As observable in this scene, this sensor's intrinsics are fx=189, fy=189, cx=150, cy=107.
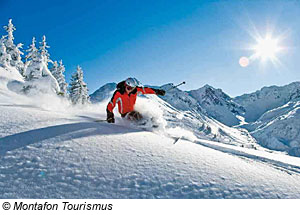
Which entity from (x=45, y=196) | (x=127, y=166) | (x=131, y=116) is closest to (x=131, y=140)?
(x=127, y=166)

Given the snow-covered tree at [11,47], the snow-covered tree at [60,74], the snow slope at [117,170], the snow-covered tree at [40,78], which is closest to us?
the snow slope at [117,170]

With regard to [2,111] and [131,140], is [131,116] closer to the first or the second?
[131,140]

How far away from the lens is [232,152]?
4.57 meters

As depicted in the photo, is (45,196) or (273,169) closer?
(45,196)

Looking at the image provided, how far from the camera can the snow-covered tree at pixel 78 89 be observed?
26.5 meters

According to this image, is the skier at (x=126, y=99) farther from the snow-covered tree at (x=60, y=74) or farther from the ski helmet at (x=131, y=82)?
the snow-covered tree at (x=60, y=74)

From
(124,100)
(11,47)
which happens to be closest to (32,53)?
(11,47)

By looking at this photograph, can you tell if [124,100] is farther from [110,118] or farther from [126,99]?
[110,118]

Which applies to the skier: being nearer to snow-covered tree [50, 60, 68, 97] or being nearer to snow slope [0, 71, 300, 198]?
snow slope [0, 71, 300, 198]

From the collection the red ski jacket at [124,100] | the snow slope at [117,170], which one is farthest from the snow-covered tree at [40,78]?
the snow slope at [117,170]

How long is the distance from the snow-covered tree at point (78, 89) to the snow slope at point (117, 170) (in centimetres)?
2376

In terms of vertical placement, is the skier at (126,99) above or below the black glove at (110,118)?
above
